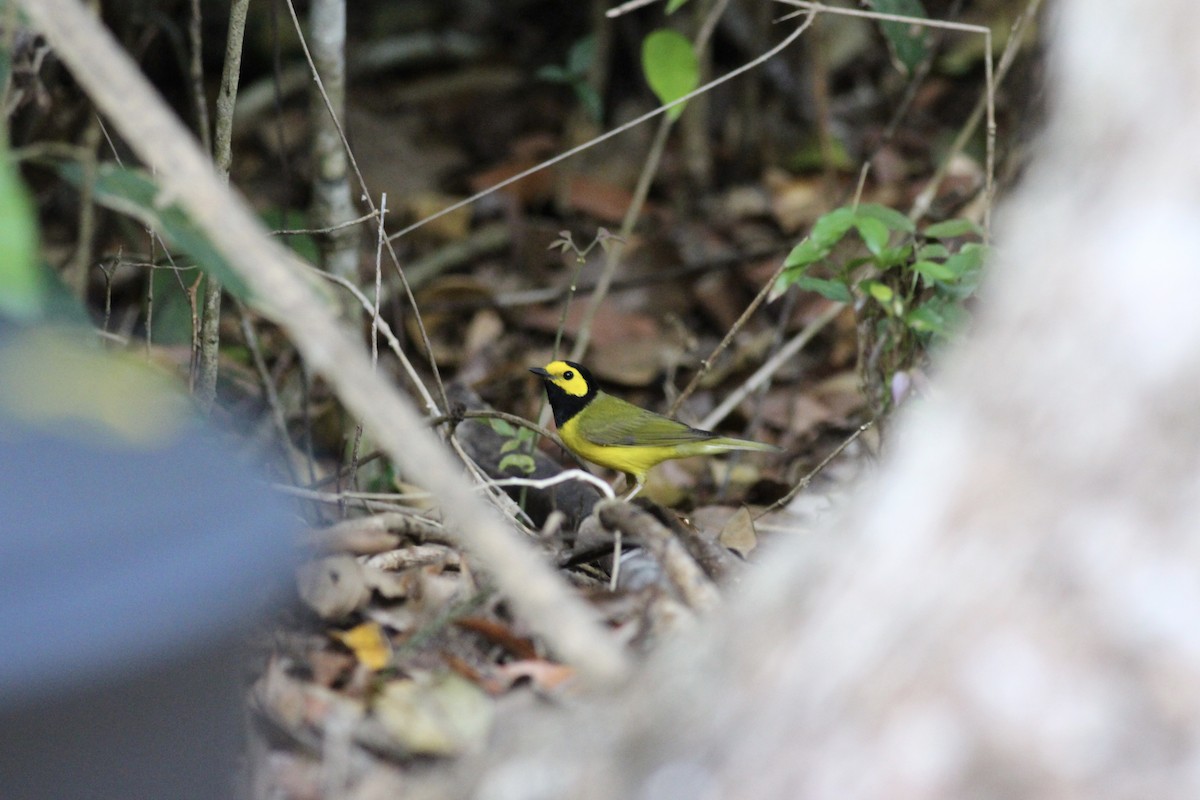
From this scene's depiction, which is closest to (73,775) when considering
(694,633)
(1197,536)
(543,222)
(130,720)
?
(130,720)

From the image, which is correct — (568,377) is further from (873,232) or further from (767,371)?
(873,232)

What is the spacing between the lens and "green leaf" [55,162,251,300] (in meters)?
2.10

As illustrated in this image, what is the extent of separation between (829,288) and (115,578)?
7.96ft

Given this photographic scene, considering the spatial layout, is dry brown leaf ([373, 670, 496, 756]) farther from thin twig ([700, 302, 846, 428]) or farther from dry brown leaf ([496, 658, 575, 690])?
thin twig ([700, 302, 846, 428])

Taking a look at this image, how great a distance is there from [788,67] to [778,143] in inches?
16.2

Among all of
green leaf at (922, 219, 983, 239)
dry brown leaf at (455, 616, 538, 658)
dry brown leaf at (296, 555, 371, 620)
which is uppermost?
green leaf at (922, 219, 983, 239)

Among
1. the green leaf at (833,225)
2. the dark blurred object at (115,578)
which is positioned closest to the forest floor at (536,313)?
the green leaf at (833,225)

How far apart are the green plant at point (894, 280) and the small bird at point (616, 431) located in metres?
1.02

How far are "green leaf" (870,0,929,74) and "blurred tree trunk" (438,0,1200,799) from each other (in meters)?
2.72

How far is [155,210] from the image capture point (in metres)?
2.12

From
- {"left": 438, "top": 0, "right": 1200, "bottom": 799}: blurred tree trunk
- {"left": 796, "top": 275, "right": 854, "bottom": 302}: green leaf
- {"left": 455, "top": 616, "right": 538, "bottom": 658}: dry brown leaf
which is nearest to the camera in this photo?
{"left": 438, "top": 0, "right": 1200, "bottom": 799}: blurred tree trunk

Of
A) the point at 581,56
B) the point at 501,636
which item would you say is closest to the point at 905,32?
the point at 581,56

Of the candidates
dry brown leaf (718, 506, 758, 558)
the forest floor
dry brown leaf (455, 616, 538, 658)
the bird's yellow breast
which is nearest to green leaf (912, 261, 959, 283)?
the forest floor

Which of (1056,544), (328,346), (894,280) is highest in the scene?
(328,346)
